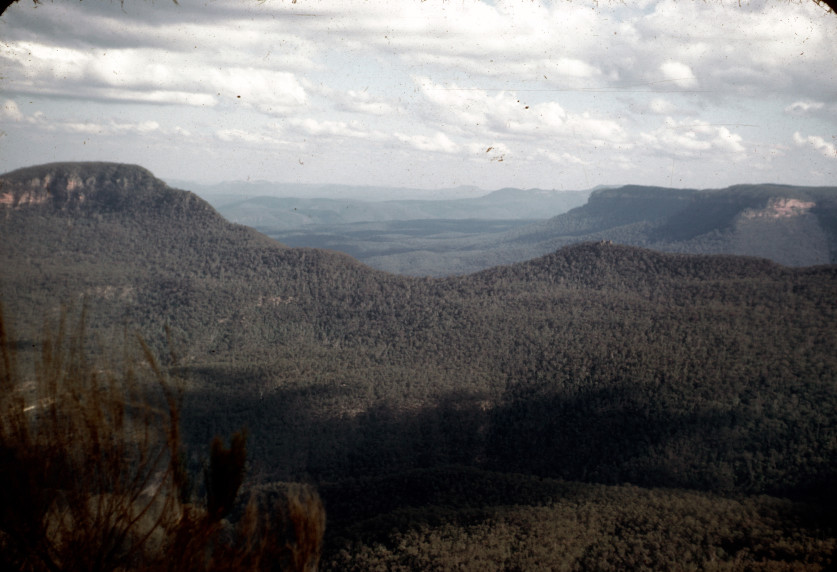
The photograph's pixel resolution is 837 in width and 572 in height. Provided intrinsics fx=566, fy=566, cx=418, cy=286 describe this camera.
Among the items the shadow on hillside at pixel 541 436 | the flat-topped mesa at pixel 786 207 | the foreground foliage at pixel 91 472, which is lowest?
the shadow on hillside at pixel 541 436

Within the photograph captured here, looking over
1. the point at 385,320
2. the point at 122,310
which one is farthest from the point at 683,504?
the point at 122,310

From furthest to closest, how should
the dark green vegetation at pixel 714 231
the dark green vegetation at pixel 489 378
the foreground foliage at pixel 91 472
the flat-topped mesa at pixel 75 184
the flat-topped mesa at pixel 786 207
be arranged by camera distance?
the flat-topped mesa at pixel 786 207 → the dark green vegetation at pixel 714 231 → the flat-topped mesa at pixel 75 184 → the dark green vegetation at pixel 489 378 → the foreground foliage at pixel 91 472

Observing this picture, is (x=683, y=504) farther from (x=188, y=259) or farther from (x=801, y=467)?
(x=188, y=259)

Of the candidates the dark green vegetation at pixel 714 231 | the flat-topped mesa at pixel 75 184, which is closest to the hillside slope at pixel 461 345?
the flat-topped mesa at pixel 75 184

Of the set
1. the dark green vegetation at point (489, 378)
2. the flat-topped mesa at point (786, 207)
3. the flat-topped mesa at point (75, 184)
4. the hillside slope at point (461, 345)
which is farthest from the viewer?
the flat-topped mesa at point (786, 207)

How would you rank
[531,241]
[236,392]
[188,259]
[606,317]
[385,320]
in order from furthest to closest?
[531,241], [188,259], [385,320], [606,317], [236,392]

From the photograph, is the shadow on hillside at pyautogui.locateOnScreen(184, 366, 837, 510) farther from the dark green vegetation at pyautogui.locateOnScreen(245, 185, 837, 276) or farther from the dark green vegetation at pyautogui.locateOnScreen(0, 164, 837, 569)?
the dark green vegetation at pyautogui.locateOnScreen(245, 185, 837, 276)

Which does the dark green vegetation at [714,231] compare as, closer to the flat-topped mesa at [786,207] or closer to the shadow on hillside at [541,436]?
the flat-topped mesa at [786,207]
